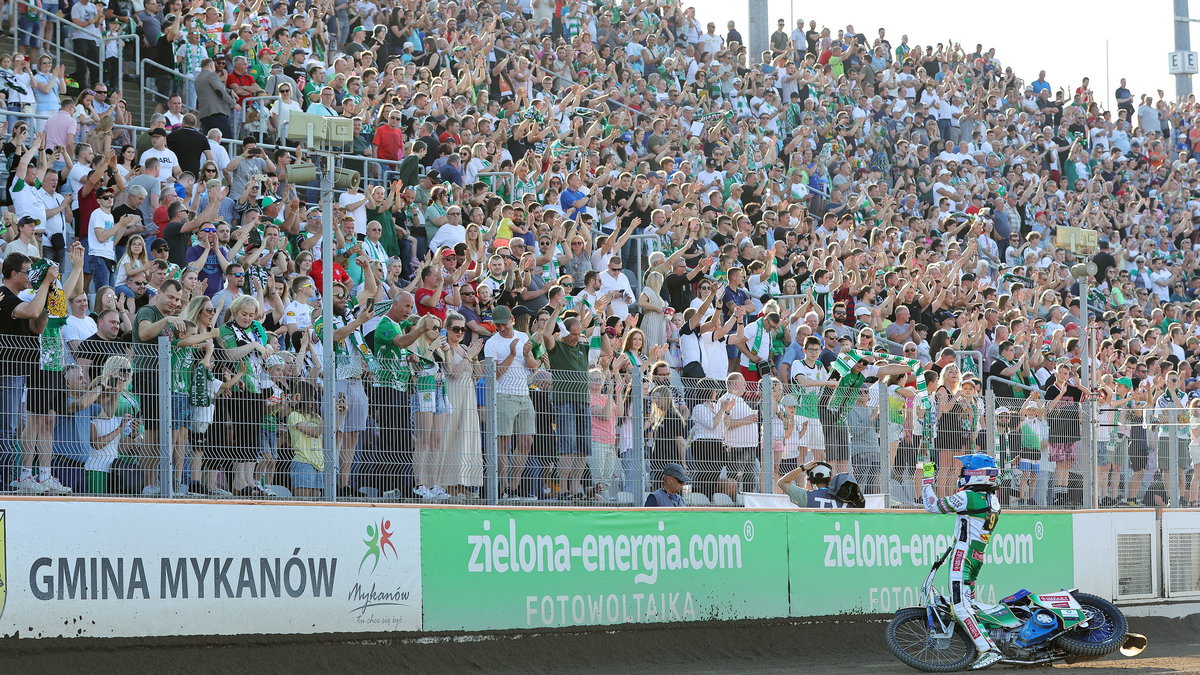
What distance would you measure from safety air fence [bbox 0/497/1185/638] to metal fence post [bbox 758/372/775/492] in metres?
0.30

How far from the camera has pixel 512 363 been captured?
572 inches

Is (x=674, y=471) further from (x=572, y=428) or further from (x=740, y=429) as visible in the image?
(x=572, y=428)

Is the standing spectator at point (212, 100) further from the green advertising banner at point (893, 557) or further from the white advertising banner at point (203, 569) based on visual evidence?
the green advertising banner at point (893, 557)

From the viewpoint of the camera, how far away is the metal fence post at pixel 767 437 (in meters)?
15.3

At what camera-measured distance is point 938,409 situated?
16.5 meters

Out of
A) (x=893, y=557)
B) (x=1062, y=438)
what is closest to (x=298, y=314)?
(x=893, y=557)

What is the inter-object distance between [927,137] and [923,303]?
32.7 ft

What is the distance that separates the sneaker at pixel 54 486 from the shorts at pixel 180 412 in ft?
2.73

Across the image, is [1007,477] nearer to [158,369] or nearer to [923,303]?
[923,303]

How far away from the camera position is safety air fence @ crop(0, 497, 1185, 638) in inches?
437

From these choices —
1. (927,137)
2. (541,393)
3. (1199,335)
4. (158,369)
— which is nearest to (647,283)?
(541,393)

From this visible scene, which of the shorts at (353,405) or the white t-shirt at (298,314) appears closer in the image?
the shorts at (353,405)

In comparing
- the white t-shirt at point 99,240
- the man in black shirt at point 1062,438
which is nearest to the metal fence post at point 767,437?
the man in black shirt at point 1062,438

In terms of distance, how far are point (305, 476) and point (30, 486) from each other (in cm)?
208
